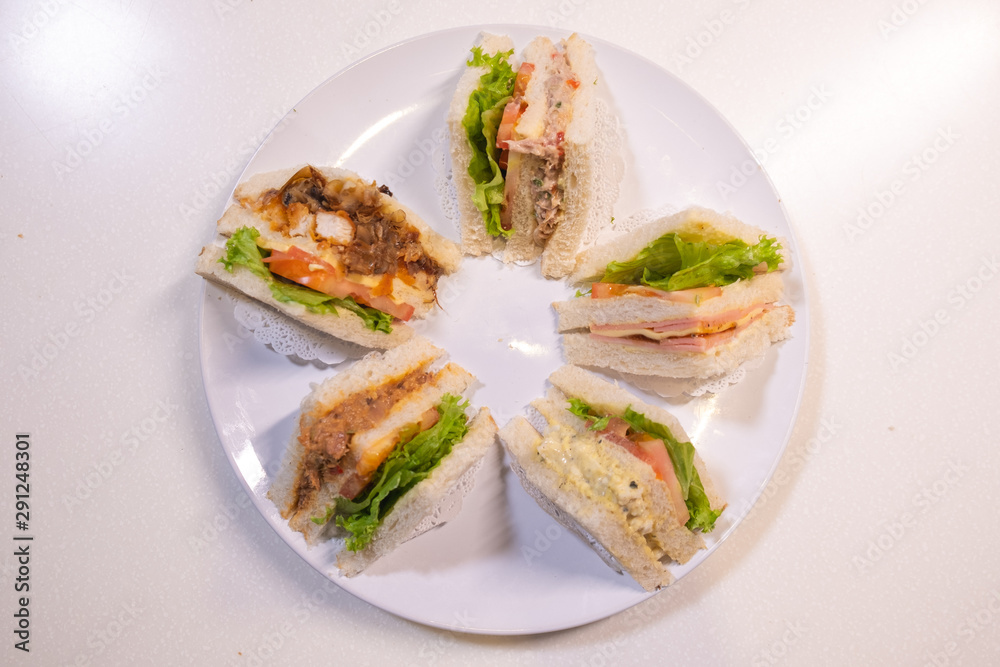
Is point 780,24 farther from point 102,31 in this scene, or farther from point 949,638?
point 102,31

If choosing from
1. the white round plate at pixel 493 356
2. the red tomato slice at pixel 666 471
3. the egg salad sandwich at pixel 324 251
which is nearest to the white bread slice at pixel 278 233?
the egg salad sandwich at pixel 324 251

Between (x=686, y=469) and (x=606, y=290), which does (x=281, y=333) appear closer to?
(x=606, y=290)

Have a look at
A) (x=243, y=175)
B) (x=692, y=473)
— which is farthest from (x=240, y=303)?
(x=692, y=473)

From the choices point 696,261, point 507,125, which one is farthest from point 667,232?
point 507,125

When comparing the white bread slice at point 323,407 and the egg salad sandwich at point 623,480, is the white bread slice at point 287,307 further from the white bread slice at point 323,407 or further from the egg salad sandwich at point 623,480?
the egg salad sandwich at point 623,480

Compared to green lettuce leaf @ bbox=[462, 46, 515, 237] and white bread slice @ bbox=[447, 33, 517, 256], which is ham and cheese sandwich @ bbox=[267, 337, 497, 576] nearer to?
white bread slice @ bbox=[447, 33, 517, 256]

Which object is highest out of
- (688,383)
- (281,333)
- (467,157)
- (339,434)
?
(467,157)
